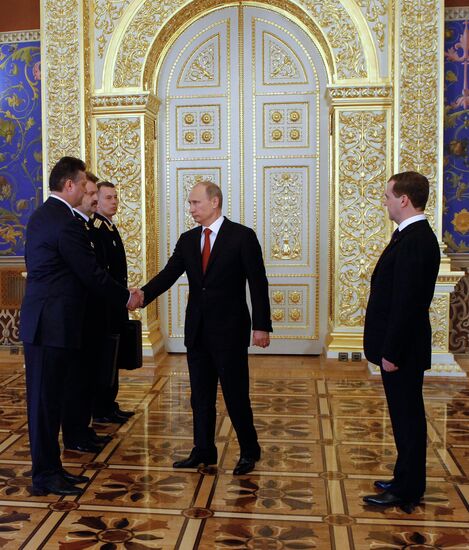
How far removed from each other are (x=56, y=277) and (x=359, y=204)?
3.53 metres

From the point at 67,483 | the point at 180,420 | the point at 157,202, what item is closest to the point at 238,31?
the point at 157,202

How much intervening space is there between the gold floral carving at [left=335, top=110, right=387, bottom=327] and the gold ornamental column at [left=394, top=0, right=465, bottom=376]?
0.27 m

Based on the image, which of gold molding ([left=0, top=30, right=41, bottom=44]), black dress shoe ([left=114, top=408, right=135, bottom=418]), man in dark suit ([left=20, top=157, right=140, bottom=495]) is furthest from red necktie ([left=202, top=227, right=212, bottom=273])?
gold molding ([left=0, top=30, right=41, bottom=44])

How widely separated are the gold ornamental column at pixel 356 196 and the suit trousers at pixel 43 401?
3329 millimetres

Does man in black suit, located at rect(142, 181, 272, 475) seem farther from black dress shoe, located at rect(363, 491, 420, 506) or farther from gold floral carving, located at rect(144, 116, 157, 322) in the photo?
gold floral carving, located at rect(144, 116, 157, 322)

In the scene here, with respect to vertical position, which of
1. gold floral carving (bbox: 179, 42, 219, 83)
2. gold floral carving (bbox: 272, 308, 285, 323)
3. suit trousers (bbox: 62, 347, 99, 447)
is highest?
gold floral carving (bbox: 179, 42, 219, 83)

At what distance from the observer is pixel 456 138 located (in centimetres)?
634

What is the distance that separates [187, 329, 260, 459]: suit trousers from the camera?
3623mm

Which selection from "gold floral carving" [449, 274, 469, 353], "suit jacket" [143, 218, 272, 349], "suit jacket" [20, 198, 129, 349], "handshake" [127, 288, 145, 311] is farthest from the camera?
"gold floral carving" [449, 274, 469, 353]

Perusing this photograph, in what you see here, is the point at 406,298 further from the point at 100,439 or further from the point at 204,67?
the point at 204,67

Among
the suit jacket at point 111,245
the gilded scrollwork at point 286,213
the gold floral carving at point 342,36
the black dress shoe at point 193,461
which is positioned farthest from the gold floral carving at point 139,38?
the black dress shoe at point 193,461

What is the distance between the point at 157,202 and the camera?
676 centimetres

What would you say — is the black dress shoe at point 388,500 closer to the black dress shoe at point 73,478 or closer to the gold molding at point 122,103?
the black dress shoe at point 73,478

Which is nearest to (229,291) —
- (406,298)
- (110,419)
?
(406,298)
